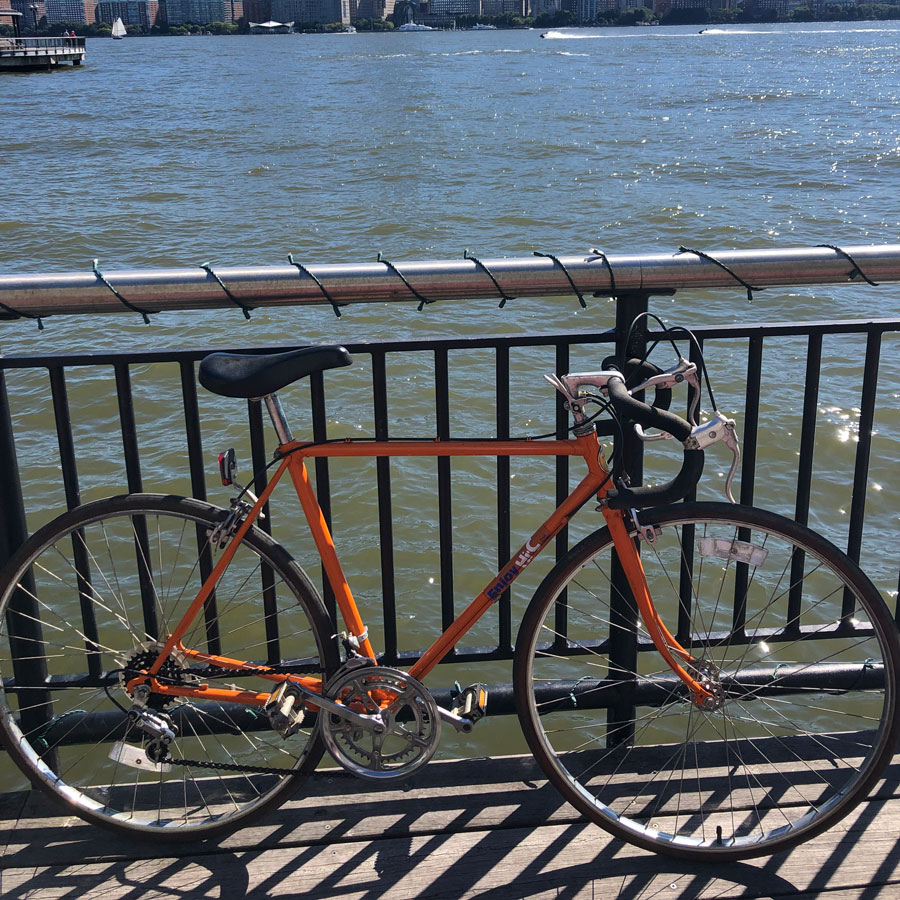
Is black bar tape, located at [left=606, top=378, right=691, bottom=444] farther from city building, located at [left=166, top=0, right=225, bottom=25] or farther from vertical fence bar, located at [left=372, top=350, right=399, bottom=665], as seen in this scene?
city building, located at [left=166, top=0, right=225, bottom=25]

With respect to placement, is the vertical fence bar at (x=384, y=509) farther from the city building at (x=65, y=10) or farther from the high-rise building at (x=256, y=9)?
the high-rise building at (x=256, y=9)

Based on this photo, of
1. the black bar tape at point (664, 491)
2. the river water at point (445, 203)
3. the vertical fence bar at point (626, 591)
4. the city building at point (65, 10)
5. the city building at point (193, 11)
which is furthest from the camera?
A: the city building at point (193, 11)

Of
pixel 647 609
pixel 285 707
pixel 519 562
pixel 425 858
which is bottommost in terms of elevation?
pixel 425 858

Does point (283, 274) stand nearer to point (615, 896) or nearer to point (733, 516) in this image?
point (733, 516)

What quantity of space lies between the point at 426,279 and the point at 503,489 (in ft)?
2.31

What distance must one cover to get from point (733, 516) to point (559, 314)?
1128cm

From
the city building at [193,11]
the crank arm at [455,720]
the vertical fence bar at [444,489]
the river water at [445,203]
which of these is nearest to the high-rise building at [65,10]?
the city building at [193,11]

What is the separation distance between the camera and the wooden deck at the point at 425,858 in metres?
2.61

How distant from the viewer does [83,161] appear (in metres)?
26.6

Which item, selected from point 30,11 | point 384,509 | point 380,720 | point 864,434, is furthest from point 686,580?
point 30,11

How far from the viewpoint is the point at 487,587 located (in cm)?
266

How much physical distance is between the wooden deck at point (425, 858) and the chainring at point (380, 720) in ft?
0.63

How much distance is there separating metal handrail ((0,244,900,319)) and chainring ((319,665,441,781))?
964 millimetres

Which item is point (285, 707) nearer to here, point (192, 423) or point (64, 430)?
point (192, 423)
